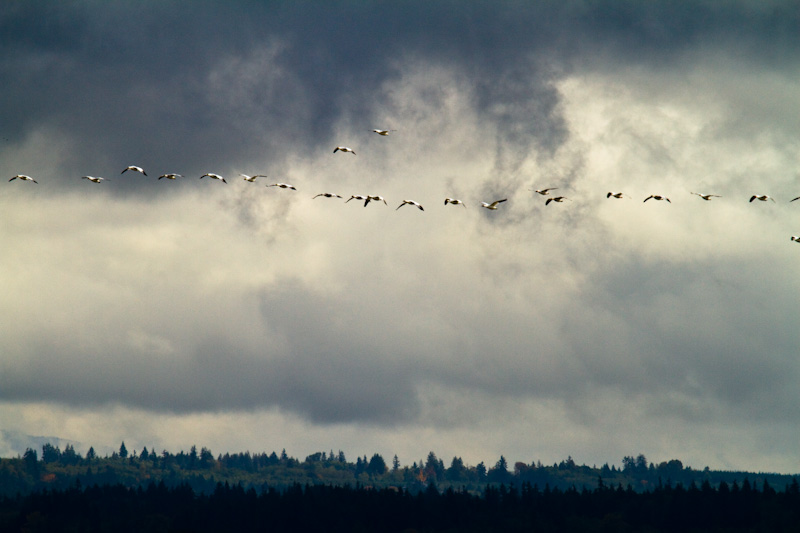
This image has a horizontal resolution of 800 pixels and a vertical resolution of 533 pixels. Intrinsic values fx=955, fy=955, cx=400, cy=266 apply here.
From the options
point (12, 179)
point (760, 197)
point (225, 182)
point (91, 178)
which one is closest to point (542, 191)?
point (760, 197)

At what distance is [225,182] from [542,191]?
44980mm

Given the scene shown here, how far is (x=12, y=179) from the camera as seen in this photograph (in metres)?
116

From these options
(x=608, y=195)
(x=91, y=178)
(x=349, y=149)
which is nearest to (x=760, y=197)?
(x=608, y=195)

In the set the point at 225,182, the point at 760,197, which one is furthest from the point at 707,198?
the point at 225,182

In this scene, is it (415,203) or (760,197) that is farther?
(760,197)

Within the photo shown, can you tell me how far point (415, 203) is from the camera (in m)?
126

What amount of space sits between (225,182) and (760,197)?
74555mm

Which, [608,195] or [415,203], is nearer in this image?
[415,203]

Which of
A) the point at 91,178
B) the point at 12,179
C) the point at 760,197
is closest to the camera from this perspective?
the point at 12,179

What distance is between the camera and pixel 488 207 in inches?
5236

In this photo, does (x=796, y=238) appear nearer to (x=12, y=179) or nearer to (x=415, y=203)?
(x=415, y=203)

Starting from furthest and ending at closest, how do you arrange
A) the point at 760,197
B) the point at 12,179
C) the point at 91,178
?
1. the point at 760,197
2. the point at 91,178
3. the point at 12,179

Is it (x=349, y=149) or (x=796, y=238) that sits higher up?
(x=349, y=149)

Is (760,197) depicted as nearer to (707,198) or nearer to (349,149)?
(707,198)
